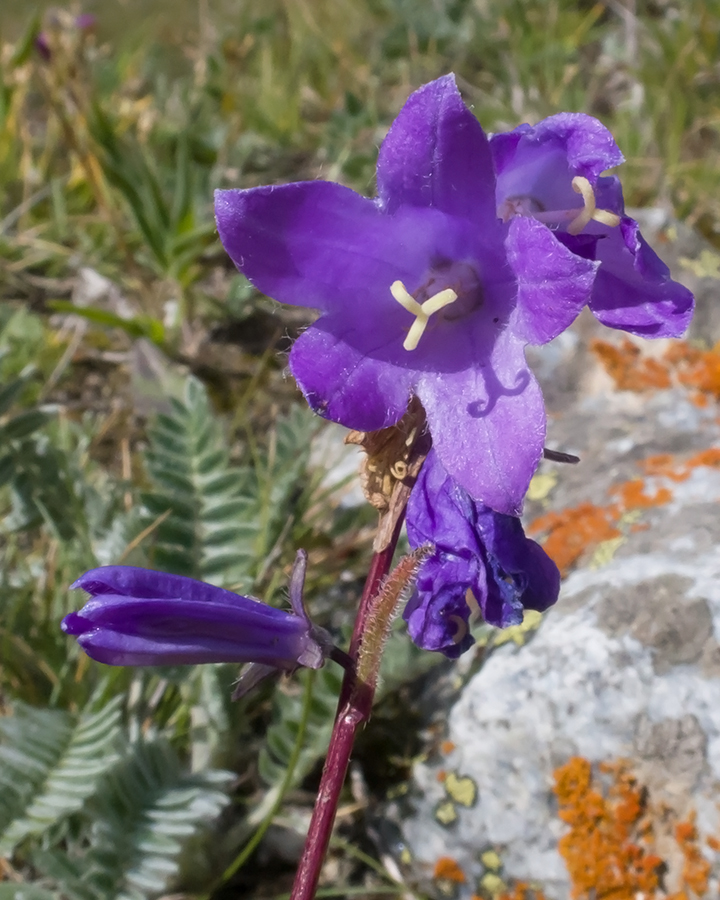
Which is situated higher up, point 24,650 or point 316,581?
point 24,650

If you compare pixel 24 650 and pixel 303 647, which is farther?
pixel 24 650

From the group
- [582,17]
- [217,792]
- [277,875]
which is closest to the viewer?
[217,792]

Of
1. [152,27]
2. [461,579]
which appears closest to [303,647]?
[461,579]

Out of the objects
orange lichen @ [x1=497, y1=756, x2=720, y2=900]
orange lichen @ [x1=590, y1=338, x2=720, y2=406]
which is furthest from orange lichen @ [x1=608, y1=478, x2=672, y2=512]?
orange lichen @ [x1=497, y1=756, x2=720, y2=900]

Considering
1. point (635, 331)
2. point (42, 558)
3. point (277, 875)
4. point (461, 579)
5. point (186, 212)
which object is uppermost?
point (635, 331)

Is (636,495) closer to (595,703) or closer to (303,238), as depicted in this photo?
(595,703)

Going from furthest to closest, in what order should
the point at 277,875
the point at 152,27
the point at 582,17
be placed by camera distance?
the point at 152,27, the point at 582,17, the point at 277,875

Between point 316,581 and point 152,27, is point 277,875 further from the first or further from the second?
point 152,27
